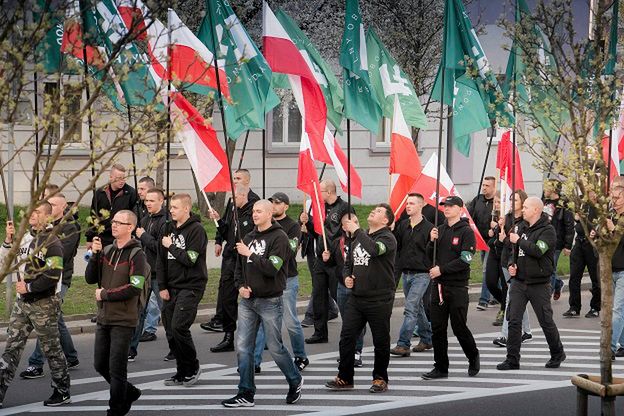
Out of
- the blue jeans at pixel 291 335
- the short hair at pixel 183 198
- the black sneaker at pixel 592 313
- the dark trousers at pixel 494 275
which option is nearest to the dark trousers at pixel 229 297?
the blue jeans at pixel 291 335

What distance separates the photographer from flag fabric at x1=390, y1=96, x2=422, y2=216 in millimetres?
15461

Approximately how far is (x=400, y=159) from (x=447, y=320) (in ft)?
10.6

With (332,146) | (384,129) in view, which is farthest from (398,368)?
(384,129)

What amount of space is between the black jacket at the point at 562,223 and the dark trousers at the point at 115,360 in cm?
926

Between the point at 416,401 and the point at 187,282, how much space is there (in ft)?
8.65

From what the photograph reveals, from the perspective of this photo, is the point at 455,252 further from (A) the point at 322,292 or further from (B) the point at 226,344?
(B) the point at 226,344

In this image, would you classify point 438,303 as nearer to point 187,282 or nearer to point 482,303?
point 187,282

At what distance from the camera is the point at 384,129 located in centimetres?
3141

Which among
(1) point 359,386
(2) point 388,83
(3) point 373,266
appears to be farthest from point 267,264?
(2) point 388,83

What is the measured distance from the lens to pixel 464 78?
16.0 m

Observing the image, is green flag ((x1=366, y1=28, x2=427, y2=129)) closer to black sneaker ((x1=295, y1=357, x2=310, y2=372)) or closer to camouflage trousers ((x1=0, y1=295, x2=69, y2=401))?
black sneaker ((x1=295, y1=357, x2=310, y2=372))

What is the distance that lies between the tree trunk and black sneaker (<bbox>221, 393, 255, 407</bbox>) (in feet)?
10.7

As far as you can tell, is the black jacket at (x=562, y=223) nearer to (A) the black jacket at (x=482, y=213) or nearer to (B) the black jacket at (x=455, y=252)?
(A) the black jacket at (x=482, y=213)

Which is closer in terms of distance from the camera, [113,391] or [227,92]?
[113,391]
